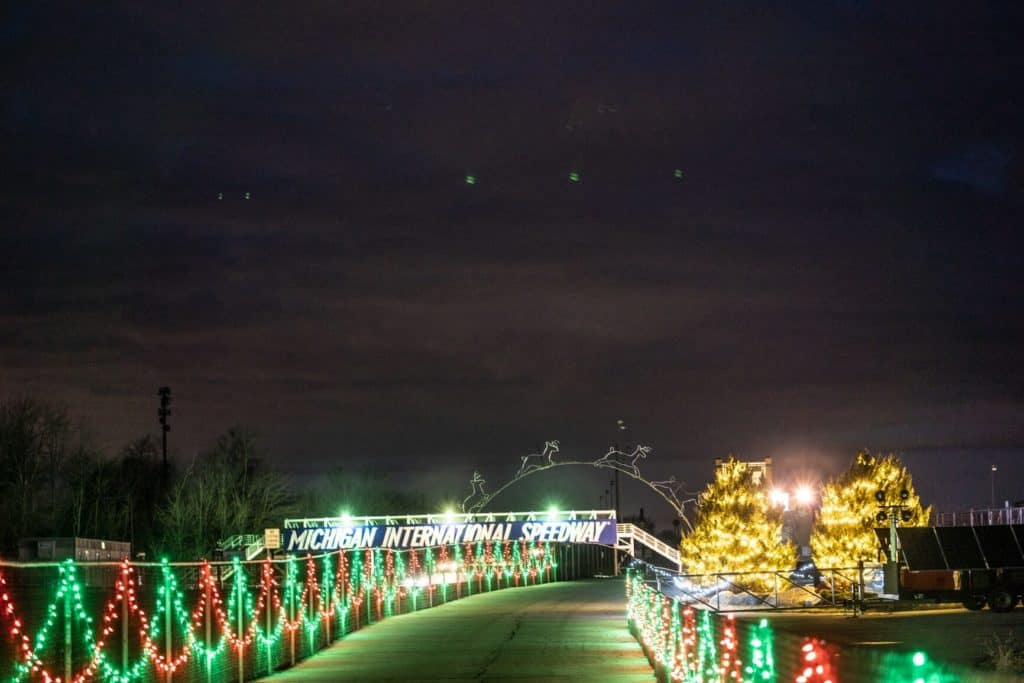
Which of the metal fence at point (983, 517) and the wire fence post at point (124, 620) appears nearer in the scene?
the wire fence post at point (124, 620)

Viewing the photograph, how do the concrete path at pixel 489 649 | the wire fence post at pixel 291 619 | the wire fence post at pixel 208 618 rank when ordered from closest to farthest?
the wire fence post at pixel 208 618 < the concrete path at pixel 489 649 < the wire fence post at pixel 291 619

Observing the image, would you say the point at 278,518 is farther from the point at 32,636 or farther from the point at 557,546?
the point at 32,636

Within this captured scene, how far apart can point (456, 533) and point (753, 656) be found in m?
61.4

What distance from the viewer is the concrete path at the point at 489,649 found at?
22.2 meters

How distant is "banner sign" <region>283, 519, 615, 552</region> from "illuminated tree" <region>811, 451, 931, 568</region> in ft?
91.8

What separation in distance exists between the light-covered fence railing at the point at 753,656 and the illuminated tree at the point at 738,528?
67.8 feet

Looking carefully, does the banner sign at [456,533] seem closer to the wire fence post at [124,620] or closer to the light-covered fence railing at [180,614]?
the light-covered fence railing at [180,614]

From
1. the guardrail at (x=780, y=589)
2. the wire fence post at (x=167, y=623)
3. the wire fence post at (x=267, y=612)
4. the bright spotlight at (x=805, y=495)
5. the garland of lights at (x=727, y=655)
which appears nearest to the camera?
the garland of lights at (x=727, y=655)

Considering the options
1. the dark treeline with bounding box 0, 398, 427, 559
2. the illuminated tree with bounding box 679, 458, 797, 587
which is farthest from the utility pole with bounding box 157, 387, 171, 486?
the illuminated tree with bounding box 679, 458, 797, 587

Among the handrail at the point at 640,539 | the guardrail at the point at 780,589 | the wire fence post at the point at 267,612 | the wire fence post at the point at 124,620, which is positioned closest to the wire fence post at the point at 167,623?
the wire fence post at the point at 124,620

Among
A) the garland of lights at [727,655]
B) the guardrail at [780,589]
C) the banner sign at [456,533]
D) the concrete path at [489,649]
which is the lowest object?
the concrete path at [489,649]

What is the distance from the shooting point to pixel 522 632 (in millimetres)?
31266

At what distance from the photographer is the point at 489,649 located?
2680 centimetres

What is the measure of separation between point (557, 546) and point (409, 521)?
11419mm
